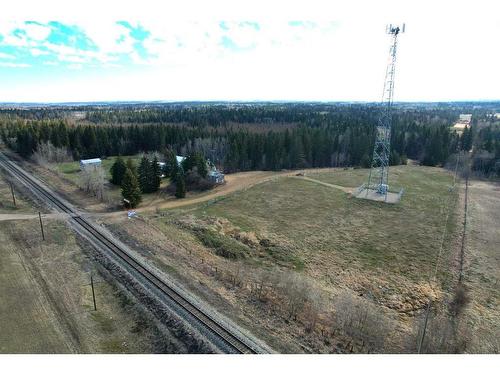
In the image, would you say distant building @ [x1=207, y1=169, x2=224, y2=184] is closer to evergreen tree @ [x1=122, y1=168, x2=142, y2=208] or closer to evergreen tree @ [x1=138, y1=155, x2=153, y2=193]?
evergreen tree @ [x1=138, y1=155, x2=153, y2=193]

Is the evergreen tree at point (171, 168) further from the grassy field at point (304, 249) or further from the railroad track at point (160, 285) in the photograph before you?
the railroad track at point (160, 285)

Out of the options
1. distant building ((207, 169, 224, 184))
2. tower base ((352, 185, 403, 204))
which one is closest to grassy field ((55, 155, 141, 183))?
distant building ((207, 169, 224, 184))

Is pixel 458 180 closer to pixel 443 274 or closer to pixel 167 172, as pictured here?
pixel 443 274

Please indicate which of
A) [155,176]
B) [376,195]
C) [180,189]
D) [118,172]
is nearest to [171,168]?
[155,176]

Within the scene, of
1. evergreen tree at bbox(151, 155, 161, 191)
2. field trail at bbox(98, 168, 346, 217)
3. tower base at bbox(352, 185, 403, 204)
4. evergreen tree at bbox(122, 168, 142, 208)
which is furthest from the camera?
evergreen tree at bbox(151, 155, 161, 191)

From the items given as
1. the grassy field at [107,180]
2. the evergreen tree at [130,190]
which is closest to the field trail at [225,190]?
the evergreen tree at [130,190]

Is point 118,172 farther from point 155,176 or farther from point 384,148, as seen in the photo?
point 384,148

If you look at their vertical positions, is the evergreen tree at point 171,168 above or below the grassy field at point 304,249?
above

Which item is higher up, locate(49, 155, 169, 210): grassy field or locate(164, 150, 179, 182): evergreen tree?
locate(164, 150, 179, 182): evergreen tree

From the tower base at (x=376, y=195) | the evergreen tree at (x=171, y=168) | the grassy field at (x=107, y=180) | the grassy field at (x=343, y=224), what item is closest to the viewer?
the grassy field at (x=343, y=224)
